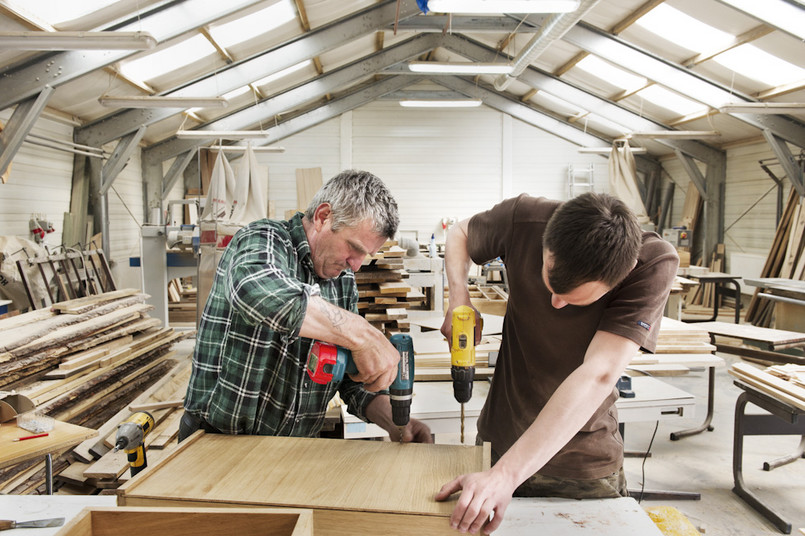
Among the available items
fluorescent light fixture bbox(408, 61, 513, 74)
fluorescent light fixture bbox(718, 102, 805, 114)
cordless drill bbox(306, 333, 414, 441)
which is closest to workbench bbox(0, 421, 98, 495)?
cordless drill bbox(306, 333, 414, 441)

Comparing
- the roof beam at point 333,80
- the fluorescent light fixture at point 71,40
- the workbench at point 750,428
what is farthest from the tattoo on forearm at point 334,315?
the roof beam at point 333,80

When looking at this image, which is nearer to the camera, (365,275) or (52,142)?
(365,275)

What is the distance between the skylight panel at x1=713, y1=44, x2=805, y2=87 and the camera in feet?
20.3

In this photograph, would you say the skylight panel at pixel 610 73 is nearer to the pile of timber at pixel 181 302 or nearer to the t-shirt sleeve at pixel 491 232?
the pile of timber at pixel 181 302

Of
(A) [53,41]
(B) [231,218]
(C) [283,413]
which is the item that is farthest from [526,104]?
(C) [283,413]

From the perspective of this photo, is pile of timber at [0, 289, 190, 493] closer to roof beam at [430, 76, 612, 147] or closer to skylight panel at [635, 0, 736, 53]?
skylight panel at [635, 0, 736, 53]

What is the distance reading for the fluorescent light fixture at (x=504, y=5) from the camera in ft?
12.7

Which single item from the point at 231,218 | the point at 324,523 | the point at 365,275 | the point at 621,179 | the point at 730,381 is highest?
the point at 621,179

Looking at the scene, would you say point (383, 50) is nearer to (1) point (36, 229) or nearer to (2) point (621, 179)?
(2) point (621, 179)

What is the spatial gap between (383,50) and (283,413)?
913 cm

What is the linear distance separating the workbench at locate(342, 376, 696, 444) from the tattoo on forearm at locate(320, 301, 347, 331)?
1213mm

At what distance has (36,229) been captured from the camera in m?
6.01

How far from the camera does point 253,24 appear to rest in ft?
20.8

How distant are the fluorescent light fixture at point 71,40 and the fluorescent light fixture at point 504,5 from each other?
2.15 m
